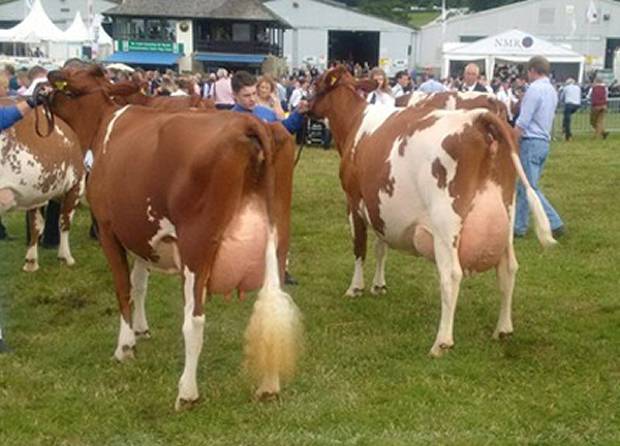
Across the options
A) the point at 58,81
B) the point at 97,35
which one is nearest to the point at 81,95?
the point at 58,81

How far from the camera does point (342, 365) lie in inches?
254

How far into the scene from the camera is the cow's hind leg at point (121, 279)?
619 centimetres

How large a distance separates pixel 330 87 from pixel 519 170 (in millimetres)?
2918

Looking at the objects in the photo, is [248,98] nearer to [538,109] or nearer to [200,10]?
[538,109]

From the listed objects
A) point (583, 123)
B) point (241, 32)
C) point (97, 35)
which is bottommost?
point (583, 123)

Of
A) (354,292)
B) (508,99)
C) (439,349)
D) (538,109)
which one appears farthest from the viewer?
(508,99)

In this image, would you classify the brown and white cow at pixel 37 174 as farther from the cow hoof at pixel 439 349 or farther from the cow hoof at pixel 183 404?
the cow hoof at pixel 439 349

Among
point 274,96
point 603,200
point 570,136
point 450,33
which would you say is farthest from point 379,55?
point 274,96

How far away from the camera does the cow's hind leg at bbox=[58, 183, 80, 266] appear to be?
9.70m

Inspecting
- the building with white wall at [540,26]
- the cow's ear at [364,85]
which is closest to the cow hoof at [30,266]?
the cow's ear at [364,85]

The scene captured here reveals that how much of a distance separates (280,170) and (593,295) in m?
4.11

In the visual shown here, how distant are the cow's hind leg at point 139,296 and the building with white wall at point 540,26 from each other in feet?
207

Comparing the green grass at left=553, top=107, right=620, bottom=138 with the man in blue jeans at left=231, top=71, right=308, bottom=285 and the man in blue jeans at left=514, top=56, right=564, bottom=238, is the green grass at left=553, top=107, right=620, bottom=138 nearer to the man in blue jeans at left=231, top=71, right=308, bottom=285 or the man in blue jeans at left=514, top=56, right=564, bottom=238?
the man in blue jeans at left=514, top=56, right=564, bottom=238

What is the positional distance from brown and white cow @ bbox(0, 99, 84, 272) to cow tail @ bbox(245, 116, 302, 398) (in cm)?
404
